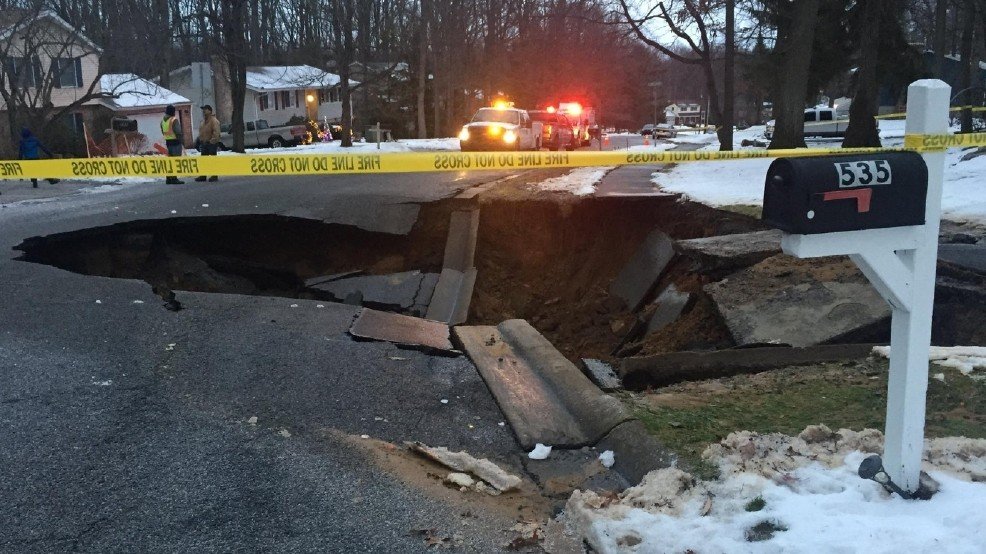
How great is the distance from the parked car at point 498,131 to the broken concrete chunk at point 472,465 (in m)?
25.9

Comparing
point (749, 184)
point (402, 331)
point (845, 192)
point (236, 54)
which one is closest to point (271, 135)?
point (236, 54)

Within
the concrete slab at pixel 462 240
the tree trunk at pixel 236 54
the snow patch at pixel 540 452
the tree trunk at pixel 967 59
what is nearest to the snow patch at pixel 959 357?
the snow patch at pixel 540 452

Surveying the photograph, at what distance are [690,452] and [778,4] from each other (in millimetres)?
25887

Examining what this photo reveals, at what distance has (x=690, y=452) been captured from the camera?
4059 millimetres

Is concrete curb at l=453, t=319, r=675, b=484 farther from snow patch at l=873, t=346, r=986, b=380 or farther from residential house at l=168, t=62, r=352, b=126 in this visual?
residential house at l=168, t=62, r=352, b=126

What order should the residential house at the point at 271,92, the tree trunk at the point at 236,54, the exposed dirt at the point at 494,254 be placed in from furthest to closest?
the residential house at the point at 271,92 → the tree trunk at the point at 236,54 → the exposed dirt at the point at 494,254

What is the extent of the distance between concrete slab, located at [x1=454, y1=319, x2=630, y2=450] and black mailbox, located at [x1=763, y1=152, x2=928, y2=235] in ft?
6.44

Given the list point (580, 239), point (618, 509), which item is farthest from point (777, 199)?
point (580, 239)

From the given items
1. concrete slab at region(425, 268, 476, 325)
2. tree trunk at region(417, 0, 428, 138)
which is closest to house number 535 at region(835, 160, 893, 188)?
concrete slab at region(425, 268, 476, 325)

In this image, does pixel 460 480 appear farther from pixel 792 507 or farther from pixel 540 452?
pixel 792 507

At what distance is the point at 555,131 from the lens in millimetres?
37781

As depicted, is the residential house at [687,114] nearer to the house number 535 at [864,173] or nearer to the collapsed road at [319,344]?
the collapsed road at [319,344]

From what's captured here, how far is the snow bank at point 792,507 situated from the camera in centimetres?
308

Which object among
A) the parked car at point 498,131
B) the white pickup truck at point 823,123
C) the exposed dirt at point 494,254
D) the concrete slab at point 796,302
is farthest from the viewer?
the white pickup truck at point 823,123
